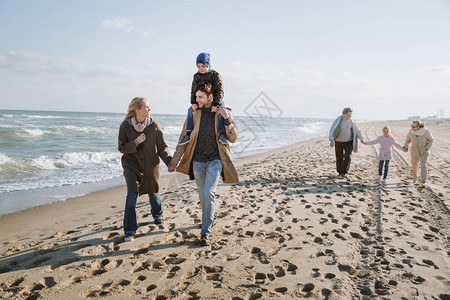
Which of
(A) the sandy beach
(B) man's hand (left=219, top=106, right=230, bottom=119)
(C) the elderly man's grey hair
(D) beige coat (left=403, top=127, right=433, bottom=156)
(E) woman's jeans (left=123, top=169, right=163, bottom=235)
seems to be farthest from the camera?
(C) the elderly man's grey hair

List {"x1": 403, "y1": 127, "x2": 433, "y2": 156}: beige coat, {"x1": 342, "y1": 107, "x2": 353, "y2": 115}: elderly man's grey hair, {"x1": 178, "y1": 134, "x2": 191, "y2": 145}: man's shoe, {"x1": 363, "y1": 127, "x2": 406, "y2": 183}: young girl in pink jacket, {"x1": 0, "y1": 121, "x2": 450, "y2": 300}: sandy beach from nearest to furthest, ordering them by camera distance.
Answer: {"x1": 0, "y1": 121, "x2": 450, "y2": 300}: sandy beach < {"x1": 178, "y1": 134, "x2": 191, "y2": 145}: man's shoe < {"x1": 403, "y1": 127, "x2": 433, "y2": 156}: beige coat < {"x1": 363, "y1": 127, "x2": 406, "y2": 183}: young girl in pink jacket < {"x1": 342, "y1": 107, "x2": 353, "y2": 115}: elderly man's grey hair

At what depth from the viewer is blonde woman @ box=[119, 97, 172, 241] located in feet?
12.1

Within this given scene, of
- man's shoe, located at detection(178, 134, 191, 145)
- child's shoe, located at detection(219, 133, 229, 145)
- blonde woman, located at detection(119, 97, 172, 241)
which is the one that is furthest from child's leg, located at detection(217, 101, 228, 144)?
blonde woman, located at detection(119, 97, 172, 241)

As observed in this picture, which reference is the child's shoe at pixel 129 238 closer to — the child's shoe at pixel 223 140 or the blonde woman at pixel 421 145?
the child's shoe at pixel 223 140

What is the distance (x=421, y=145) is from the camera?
6.86 meters

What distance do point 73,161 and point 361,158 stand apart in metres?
12.4

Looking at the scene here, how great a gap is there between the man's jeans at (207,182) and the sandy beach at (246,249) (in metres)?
0.42

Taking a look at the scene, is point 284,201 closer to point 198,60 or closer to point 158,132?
point 158,132

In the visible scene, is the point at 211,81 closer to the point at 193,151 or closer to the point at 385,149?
the point at 193,151

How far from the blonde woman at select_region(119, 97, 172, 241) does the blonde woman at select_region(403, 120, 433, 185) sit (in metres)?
6.48

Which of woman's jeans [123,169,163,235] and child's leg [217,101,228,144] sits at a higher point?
child's leg [217,101,228,144]

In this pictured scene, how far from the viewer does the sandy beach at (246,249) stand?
2.69m

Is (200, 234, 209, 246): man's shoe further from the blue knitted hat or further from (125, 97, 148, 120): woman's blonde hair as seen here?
the blue knitted hat

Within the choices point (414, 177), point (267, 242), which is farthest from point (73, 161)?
point (414, 177)
